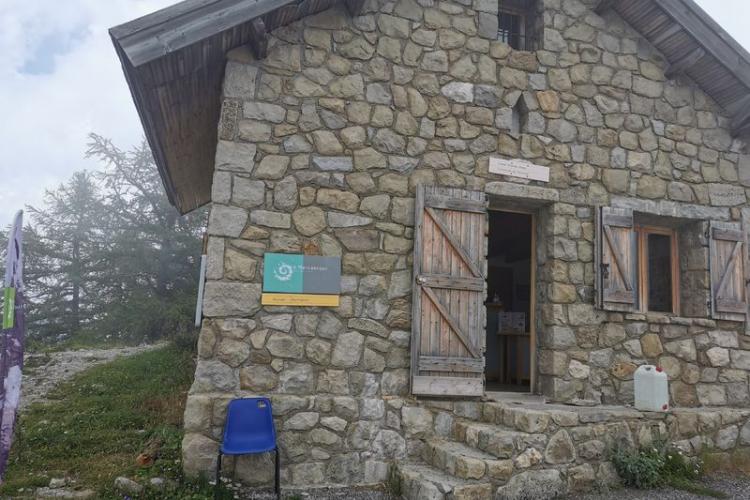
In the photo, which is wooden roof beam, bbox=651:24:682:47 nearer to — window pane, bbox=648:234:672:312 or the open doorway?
window pane, bbox=648:234:672:312

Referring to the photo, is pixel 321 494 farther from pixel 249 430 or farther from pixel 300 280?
pixel 300 280

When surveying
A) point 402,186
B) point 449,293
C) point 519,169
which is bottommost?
point 449,293

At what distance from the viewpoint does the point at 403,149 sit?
549 cm

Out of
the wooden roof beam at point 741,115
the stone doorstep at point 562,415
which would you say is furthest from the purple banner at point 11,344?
the wooden roof beam at point 741,115

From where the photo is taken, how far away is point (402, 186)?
5430 mm

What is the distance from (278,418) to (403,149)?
277 centimetres

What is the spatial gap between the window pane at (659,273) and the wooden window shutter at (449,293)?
2.38m

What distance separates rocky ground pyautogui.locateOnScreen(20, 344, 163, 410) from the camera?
336 inches

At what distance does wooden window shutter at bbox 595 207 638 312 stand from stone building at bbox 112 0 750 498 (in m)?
0.03

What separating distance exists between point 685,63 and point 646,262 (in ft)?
7.65

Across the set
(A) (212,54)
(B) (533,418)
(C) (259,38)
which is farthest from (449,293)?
(A) (212,54)

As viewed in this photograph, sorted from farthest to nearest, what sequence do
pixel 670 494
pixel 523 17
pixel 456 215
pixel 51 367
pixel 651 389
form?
pixel 51 367 → pixel 523 17 → pixel 456 215 → pixel 651 389 → pixel 670 494

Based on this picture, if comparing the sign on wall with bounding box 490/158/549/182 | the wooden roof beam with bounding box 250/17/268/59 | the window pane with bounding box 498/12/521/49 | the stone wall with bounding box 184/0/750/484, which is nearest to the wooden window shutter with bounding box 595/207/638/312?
the stone wall with bounding box 184/0/750/484

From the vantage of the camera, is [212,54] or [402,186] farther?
[402,186]
